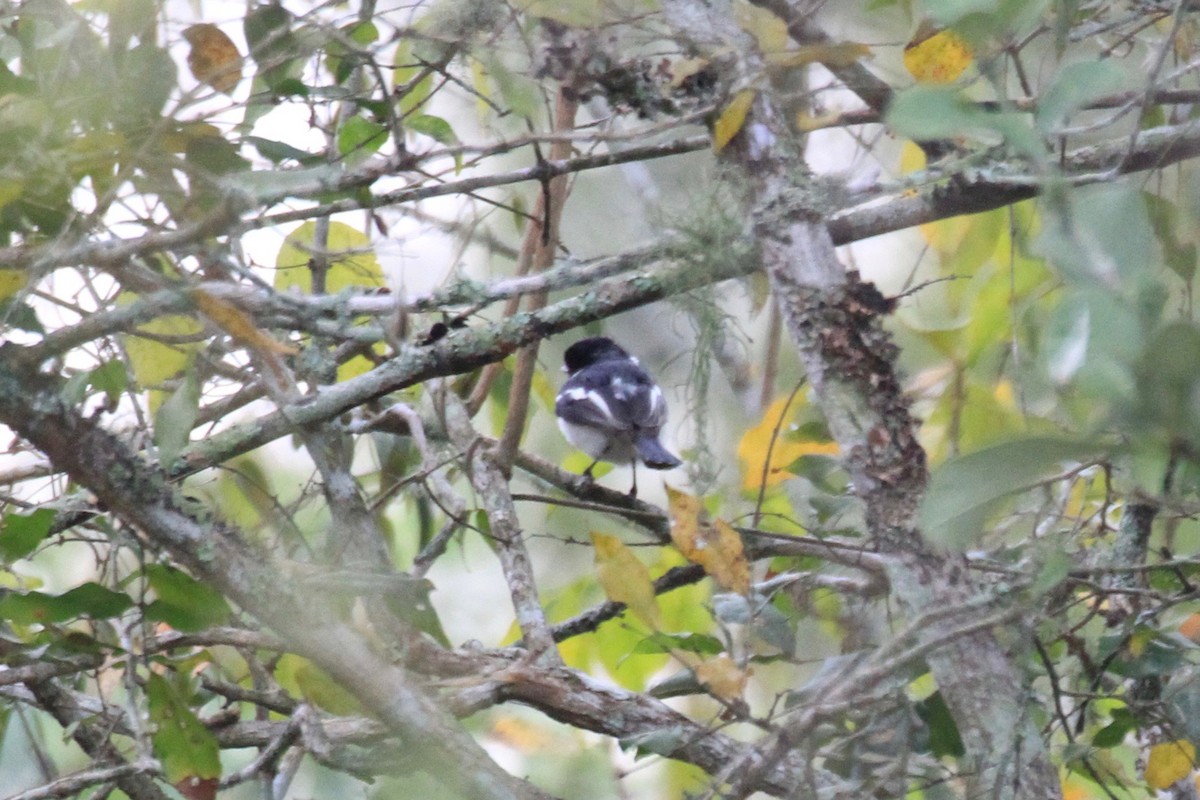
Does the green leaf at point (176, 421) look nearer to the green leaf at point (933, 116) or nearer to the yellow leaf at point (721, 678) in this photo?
the yellow leaf at point (721, 678)

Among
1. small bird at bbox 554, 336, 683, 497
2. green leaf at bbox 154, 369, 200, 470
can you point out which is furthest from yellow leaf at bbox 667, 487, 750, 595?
small bird at bbox 554, 336, 683, 497

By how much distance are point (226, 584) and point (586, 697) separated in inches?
23.2

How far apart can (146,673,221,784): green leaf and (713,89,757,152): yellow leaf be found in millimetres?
1096

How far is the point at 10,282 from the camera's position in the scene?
5.11 feet

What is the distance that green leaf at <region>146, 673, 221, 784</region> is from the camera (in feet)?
5.44

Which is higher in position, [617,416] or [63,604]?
[617,416]

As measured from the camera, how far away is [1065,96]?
772 mm

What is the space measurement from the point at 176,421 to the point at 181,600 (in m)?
0.24

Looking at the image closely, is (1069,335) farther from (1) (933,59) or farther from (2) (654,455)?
(2) (654,455)

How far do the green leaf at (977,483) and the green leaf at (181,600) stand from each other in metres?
1.09

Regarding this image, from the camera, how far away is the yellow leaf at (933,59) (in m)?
1.82

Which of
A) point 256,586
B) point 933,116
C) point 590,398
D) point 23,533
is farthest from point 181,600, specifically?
point 590,398

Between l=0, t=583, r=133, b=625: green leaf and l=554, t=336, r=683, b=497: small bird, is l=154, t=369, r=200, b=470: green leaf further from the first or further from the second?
l=554, t=336, r=683, b=497: small bird

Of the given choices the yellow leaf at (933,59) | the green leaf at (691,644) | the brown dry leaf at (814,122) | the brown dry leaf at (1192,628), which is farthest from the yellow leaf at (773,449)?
the brown dry leaf at (1192,628)
